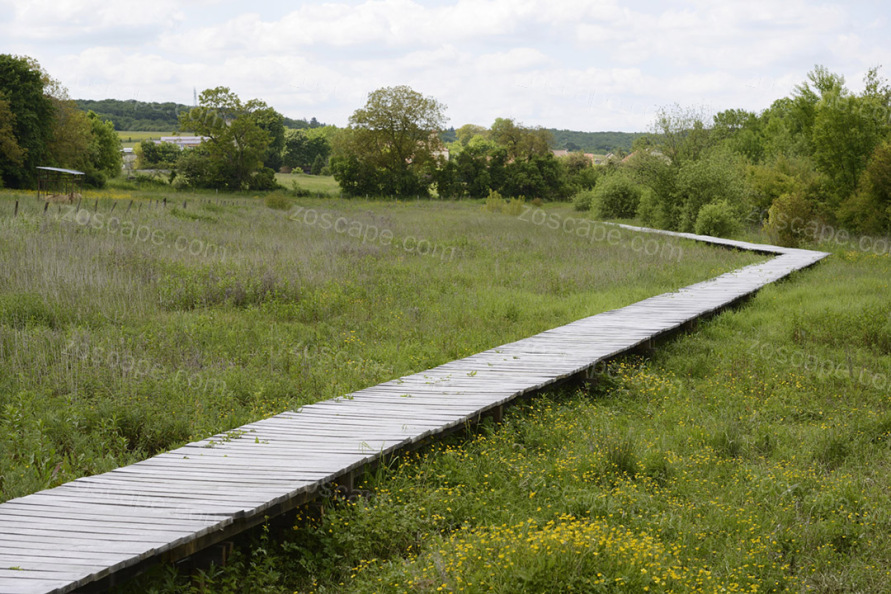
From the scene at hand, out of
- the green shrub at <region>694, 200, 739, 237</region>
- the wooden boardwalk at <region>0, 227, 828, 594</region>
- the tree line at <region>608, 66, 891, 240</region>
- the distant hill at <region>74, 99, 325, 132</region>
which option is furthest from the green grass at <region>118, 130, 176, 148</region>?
the wooden boardwalk at <region>0, 227, 828, 594</region>

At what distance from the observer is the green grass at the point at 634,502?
3805 millimetres

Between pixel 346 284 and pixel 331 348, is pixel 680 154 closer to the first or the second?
pixel 346 284

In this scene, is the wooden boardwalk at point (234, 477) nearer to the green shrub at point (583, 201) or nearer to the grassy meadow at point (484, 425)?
the grassy meadow at point (484, 425)

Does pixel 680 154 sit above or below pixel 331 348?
above

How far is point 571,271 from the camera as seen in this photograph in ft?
47.3

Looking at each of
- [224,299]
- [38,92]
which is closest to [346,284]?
[224,299]

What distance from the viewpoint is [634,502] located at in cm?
484

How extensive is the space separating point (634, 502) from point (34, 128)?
43.5m

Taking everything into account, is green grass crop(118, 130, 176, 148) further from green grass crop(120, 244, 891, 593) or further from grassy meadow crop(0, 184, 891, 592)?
green grass crop(120, 244, 891, 593)

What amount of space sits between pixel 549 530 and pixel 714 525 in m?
1.33

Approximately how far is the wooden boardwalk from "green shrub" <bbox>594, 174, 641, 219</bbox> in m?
26.5

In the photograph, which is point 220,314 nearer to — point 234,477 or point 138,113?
point 234,477

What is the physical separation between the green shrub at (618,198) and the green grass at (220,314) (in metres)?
14.9

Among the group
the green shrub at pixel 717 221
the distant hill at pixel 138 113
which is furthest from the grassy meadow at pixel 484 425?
the distant hill at pixel 138 113
